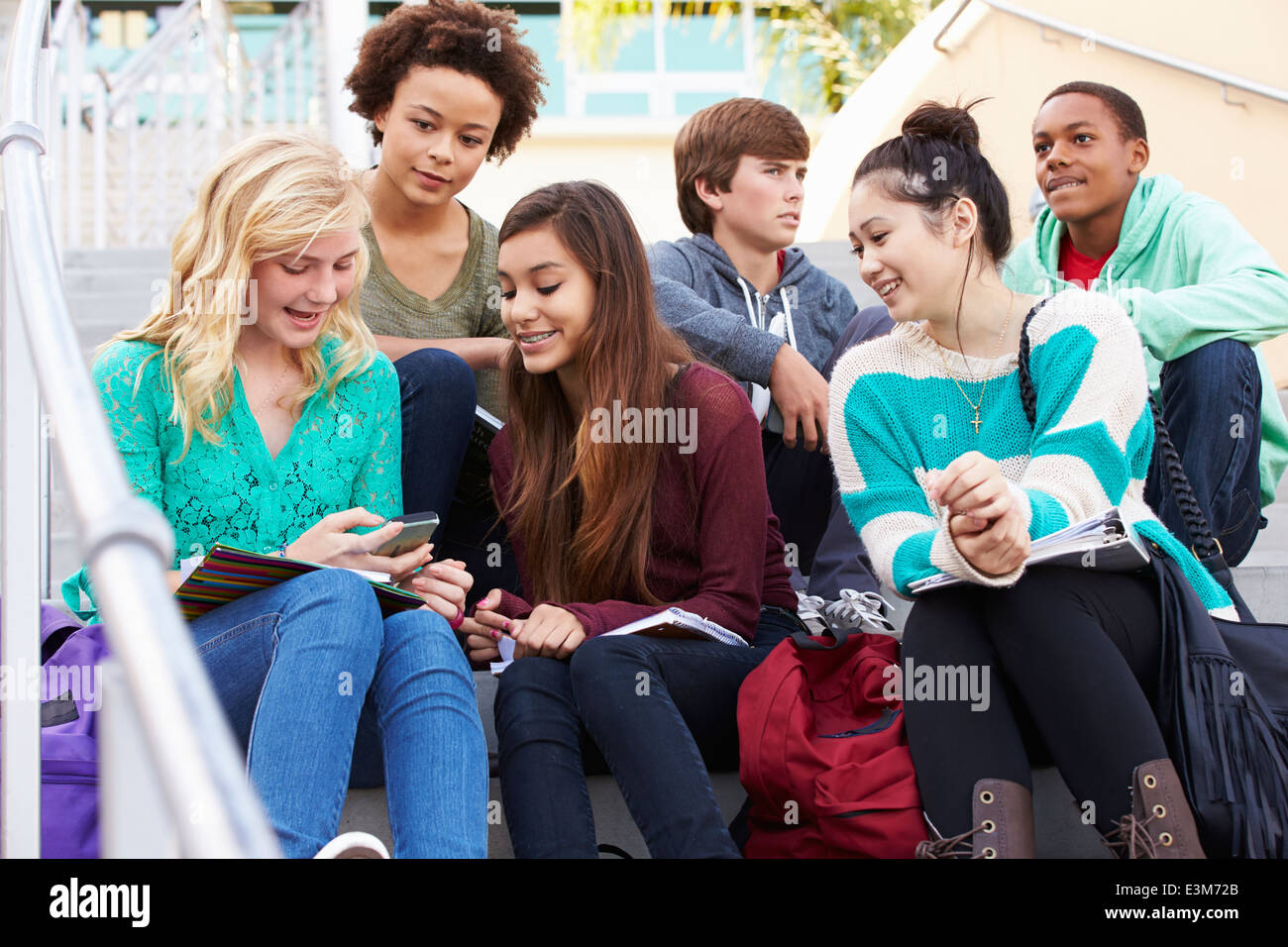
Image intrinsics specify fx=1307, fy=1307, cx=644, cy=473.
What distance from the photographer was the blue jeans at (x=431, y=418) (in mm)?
2055

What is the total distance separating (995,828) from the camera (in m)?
1.51

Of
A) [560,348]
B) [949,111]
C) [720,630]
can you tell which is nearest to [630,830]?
[720,630]

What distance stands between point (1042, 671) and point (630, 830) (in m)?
0.59

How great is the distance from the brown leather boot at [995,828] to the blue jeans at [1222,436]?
0.82 metres

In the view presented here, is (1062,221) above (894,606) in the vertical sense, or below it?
above

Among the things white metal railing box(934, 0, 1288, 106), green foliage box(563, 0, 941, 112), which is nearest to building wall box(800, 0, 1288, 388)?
white metal railing box(934, 0, 1288, 106)

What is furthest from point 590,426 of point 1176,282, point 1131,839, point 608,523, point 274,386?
point 1176,282

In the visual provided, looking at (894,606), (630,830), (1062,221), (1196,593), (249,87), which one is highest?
(249,87)

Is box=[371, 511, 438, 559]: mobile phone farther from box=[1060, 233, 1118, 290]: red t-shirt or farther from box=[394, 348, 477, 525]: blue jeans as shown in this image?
box=[1060, 233, 1118, 290]: red t-shirt

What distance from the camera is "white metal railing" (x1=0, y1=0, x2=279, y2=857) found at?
0.62 meters

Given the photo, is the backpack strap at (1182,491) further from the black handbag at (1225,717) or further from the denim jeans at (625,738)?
the denim jeans at (625,738)

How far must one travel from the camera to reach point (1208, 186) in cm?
443
